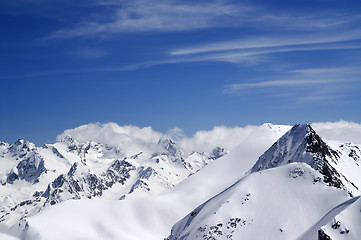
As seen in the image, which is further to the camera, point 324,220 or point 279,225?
point 279,225

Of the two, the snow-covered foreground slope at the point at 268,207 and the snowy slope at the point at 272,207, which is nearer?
the snowy slope at the point at 272,207

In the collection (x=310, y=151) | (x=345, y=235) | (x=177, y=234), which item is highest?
(x=345, y=235)

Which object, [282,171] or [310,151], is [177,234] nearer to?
[282,171]

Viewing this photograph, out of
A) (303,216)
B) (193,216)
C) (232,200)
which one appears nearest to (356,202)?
(303,216)

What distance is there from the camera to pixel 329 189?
143500 mm

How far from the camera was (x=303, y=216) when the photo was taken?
13588 centimetres

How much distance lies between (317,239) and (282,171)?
46.9 m

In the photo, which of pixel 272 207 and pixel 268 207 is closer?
pixel 272 207

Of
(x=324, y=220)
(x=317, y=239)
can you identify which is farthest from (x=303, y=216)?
(x=317, y=239)

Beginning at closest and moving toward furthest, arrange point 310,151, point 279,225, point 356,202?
point 356,202 → point 279,225 → point 310,151

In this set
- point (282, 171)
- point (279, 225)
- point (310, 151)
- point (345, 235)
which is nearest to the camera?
point (345, 235)

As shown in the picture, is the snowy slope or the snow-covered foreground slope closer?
the snowy slope

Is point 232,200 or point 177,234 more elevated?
point 232,200

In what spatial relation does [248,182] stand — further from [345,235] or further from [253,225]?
[345,235]
